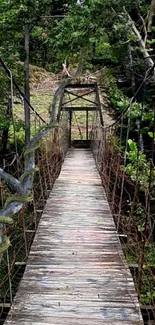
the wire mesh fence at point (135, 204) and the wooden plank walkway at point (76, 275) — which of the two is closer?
the wooden plank walkway at point (76, 275)

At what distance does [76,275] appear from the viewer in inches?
Answer: 82.4

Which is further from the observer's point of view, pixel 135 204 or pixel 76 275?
pixel 135 204

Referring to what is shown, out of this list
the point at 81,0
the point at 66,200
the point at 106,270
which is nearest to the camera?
the point at 106,270

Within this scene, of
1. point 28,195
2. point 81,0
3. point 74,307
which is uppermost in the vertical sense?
point 81,0

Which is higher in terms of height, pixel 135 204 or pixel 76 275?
pixel 76 275

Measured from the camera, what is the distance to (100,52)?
7836mm

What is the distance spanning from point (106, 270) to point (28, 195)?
1199mm

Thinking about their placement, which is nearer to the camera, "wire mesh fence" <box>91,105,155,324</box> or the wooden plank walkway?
the wooden plank walkway

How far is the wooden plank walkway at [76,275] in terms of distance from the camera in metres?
1.70

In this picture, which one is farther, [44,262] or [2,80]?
[2,80]

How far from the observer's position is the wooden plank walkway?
5.58ft

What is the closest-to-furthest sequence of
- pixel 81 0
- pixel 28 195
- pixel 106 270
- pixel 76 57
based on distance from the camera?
pixel 28 195, pixel 106 270, pixel 81 0, pixel 76 57

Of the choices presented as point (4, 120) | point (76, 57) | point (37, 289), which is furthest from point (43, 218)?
point (76, 57)

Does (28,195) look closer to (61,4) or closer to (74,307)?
(74,307)
